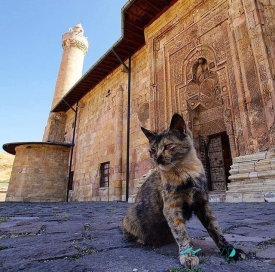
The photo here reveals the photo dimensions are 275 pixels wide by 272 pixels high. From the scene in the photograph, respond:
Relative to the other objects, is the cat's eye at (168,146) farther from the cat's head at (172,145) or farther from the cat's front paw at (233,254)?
the cat's front paw at (233,254)

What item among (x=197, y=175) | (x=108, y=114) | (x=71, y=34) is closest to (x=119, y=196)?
(x=108, y=114)

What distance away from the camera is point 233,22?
21.4 feet

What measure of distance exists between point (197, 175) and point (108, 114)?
36.7 feet

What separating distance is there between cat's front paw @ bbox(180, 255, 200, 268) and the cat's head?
1.81 feet

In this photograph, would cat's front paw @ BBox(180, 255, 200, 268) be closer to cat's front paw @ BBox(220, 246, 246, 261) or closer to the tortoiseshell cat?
the tortoiseshell cat

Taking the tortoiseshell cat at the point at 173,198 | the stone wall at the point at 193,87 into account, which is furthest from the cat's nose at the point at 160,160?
the stone wall at the point at 193,87

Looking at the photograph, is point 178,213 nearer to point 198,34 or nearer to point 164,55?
point 198,34

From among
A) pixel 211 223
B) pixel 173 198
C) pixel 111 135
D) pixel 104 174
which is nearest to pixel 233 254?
pixel 211 223

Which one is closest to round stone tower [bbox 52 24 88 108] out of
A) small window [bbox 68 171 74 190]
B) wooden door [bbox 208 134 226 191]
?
small window [bbox 68 171 74 190]

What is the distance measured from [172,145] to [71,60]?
22.6 metres

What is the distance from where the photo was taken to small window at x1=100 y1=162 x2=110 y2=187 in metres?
11.2

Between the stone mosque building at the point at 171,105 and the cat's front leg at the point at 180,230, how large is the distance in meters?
4.13

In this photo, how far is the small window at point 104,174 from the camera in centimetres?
1122

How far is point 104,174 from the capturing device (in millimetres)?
11539
